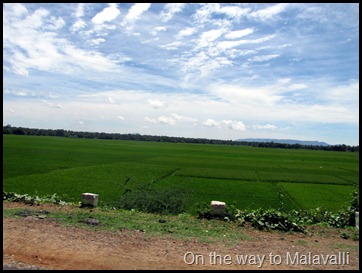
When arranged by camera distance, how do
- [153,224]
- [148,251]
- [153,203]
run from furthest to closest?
1. [153,203]
2. [153,224]
3. [148,251]

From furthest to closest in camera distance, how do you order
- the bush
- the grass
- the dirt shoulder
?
the bush → the grass → the dirt shoulder

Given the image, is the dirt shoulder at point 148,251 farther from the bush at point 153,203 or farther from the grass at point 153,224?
the bush at point 153,203

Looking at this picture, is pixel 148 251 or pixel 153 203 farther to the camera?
pixel 153 203

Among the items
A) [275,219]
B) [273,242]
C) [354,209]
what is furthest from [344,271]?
[354,209]

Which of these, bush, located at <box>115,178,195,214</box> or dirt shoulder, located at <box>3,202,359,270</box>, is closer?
dirt shoulder, located at <box>3,202,359,270</box>

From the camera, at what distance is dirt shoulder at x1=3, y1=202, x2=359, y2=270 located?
543 centimetres

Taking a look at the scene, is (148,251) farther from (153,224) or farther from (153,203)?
(153,203)

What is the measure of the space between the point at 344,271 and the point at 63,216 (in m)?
6.62

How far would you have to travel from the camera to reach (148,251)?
6090 millimetres

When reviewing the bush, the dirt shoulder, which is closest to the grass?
the dirt shoulder

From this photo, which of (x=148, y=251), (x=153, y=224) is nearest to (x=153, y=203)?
(x=153, y=224)

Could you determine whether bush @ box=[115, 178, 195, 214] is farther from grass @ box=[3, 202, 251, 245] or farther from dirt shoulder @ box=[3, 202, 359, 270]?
dirt shoulder @ box=[3, 202, 359, 270]

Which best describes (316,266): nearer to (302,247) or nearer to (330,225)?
(302,247)

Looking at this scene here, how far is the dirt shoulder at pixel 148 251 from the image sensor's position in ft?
17.8
